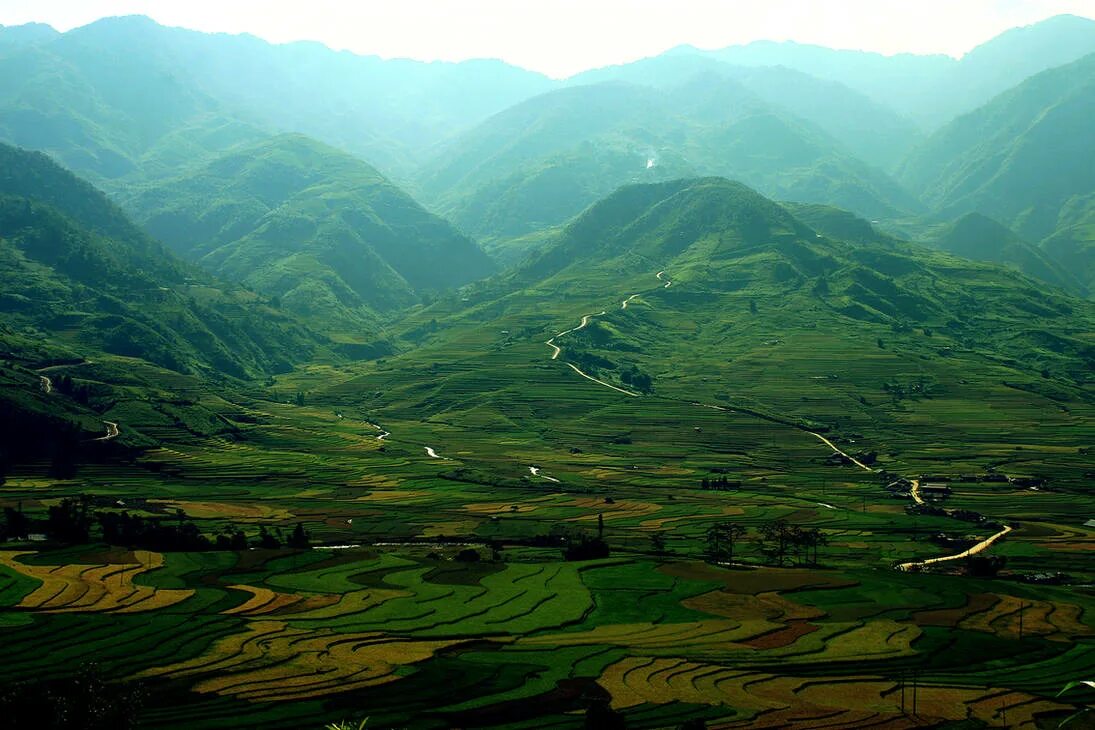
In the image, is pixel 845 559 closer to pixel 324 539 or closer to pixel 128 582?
pixel 324 539

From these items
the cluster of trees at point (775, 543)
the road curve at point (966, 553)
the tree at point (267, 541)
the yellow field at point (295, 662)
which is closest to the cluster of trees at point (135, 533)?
the tree at point (267, 541)

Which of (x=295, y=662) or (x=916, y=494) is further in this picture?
(x=916, y=494)

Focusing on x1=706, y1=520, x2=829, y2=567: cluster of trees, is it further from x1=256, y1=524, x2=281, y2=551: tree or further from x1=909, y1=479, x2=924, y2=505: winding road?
x1=256, y1=524, x2=281, y2=551: tree

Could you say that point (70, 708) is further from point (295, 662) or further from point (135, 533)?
point (135, 533)

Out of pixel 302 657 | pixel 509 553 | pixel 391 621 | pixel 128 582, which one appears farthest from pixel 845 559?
pixel 128 582

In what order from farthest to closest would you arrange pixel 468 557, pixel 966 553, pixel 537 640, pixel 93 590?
1. pixel 966 553
2. pixel 468 557
3. pixel 93 590
4. pixel 537 640

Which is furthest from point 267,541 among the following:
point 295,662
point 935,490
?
point 935,490

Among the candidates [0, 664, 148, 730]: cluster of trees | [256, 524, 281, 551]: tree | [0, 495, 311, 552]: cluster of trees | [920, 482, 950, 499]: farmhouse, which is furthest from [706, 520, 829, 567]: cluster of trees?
[0, 664, 148, 730]: cluster of trees
